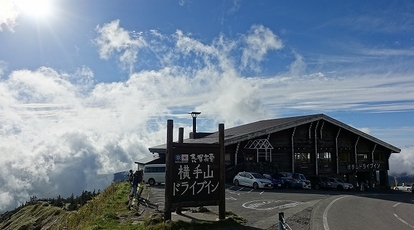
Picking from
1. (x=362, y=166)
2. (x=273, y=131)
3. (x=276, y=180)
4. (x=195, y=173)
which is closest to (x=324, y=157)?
(x=362, y=166)

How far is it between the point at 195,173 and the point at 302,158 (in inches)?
1022

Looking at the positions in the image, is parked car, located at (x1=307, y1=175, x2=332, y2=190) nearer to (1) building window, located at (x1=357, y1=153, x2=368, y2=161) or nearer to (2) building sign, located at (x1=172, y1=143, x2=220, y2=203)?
(1) building window, located at (x1=357, y1=153, x2=368, y2=161)

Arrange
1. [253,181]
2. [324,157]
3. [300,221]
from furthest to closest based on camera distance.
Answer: [324,157], [253,181], [300,221]

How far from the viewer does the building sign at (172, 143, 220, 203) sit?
980 cm

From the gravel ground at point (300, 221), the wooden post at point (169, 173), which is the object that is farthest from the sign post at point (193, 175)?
the gravel ground at point (300, 221)

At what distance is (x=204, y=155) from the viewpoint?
10.4 meters

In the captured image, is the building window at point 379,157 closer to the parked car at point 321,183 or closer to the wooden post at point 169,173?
the parked car at point 321,183

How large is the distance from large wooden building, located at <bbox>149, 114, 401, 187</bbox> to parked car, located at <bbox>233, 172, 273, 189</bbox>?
329cm

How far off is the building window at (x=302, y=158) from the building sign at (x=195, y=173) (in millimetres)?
24626

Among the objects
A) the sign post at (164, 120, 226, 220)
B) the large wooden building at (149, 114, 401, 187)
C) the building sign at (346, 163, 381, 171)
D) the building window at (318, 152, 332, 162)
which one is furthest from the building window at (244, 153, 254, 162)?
the sign post at (164, 120, 226, 220)

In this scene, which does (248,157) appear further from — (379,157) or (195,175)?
(195,175)

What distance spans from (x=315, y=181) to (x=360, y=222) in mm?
20610

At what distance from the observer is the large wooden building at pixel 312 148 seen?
30203 millimetres

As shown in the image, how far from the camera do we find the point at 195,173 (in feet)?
33.1
